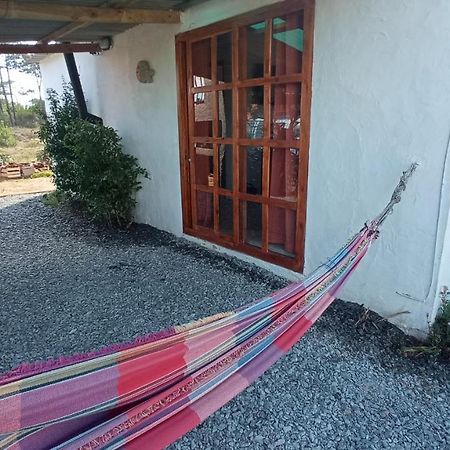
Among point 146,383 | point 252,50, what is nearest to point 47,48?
point 252,50

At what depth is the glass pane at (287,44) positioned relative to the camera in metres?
2.72

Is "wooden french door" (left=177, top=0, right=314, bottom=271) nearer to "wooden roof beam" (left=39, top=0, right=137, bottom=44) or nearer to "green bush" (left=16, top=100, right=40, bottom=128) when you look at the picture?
"wooden roof beam" (left=39, top=0, right=137, bottom=44)

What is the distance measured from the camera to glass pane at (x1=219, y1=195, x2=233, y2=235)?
3.57 meters

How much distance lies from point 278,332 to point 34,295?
7.24 ft

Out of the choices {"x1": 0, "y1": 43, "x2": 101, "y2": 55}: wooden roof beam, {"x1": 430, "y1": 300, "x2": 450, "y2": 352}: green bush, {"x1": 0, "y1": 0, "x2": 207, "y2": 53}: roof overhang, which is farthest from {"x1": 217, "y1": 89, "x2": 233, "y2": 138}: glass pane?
{"x1": 0, "y1": 43, "x2": 101, "y2": 55}: wooden roof beam

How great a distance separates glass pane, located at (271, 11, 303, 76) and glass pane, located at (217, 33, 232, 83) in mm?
495

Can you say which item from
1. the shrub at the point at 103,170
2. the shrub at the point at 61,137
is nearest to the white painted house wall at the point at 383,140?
the shrub at the point at 103,170

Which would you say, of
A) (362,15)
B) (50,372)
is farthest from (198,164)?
(50,372)

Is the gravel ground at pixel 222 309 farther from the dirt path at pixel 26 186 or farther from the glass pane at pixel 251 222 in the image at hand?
the dirt path at pixel 26 186

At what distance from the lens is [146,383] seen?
4.01 feet

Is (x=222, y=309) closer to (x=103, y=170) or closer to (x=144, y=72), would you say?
(x=103, y=170)

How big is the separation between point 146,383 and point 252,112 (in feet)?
7.94

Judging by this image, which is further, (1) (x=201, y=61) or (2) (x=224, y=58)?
(1) (x=201, y=61)

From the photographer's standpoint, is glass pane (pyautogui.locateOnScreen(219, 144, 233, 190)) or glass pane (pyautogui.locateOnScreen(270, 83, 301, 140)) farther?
glass pane (pyautogui.locateOnScreen(219, 144, 233, 190))
